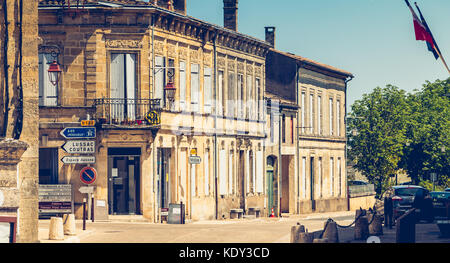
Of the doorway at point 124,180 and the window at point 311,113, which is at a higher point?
the window at point 311,113

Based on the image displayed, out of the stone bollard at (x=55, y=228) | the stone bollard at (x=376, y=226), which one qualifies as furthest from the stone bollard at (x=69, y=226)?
the stone bollard at (x=376, y=226)

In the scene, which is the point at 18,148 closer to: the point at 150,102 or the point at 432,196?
the point at 150,102

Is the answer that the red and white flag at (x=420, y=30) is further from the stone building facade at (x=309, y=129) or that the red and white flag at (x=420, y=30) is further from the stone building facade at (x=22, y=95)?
the stone building facade at (x=309, y=129)

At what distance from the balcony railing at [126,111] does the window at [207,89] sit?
18.7 feet

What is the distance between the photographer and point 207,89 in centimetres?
4591

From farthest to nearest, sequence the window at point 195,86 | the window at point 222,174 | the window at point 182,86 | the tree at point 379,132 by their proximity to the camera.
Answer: the tree at point 379,132 → the window at point 222,174 → the window at point 195,86 → the window at point 182,86

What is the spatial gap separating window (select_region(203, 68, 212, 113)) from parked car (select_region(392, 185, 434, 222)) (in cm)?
956

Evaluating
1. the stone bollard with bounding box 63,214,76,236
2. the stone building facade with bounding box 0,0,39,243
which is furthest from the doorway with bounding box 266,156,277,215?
the stone building facade with bounding box 0,0,39,243

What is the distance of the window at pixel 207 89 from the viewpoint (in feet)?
150

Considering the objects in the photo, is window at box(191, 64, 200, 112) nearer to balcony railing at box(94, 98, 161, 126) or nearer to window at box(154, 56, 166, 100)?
window at box(154, 56, 166, 100)

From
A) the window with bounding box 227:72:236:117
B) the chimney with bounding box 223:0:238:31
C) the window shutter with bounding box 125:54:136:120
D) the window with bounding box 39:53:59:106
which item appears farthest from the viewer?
the chimney with bounding box 223:0:238:31

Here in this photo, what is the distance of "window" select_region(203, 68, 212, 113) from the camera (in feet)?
150

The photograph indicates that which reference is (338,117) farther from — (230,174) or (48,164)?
(48,164)
